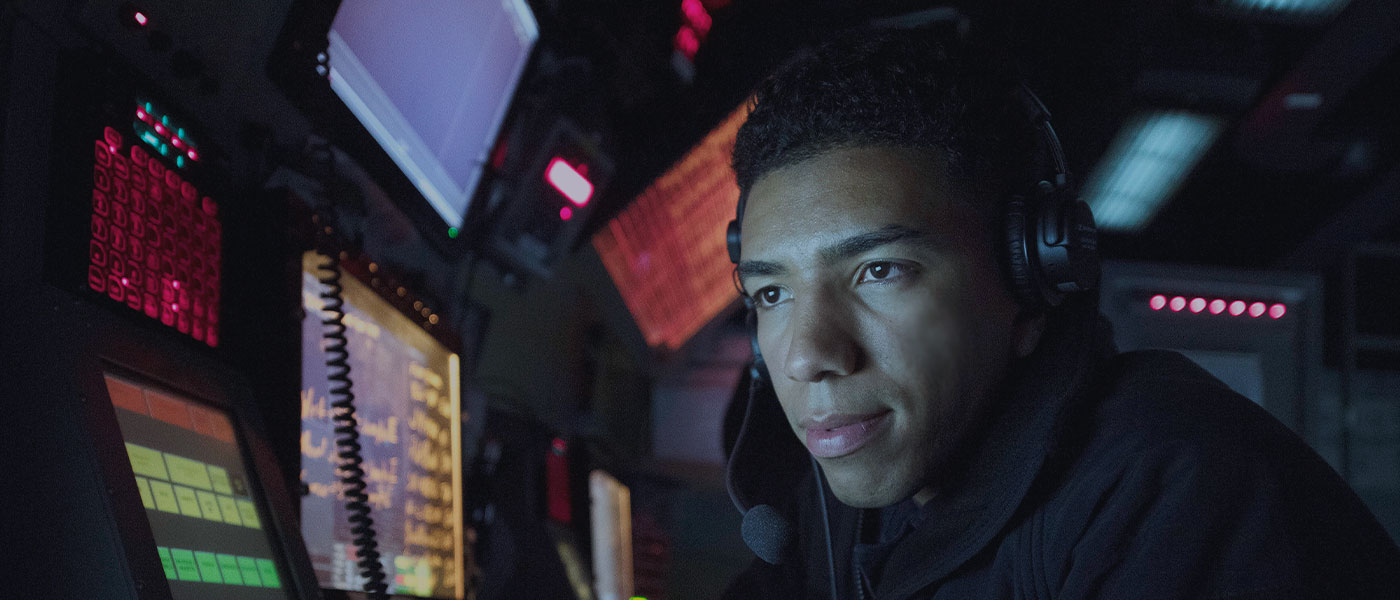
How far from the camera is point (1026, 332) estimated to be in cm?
98

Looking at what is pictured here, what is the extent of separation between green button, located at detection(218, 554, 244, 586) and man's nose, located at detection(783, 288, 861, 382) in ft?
1.62

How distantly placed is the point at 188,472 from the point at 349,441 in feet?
0.69

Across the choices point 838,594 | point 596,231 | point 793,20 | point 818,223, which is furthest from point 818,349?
point 793,20

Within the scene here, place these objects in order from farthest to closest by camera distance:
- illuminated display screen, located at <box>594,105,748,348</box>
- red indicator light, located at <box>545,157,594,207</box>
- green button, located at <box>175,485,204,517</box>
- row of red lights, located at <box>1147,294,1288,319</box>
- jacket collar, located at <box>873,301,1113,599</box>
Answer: row of red lights, located at <box>1147,294,1288,319</box>, illuminated display screen, located at <box>594,105,748,348</box>, red indicator light, located at <box>545,157,594,207</box>, jacket collar, located at <box>873,301,1113,599</box>, green button, located at <box>175,485,204,517</box>

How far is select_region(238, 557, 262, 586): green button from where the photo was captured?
0.76 metres

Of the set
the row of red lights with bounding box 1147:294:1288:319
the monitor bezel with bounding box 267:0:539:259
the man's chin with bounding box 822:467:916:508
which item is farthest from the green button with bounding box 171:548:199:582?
the row of red lights with bounding box 1147:294:1288:319

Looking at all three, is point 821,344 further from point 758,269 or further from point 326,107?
point 326,107

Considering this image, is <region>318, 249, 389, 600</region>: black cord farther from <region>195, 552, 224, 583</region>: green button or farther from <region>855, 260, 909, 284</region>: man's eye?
<region>855, 260, 909, 284</region>: man's eye

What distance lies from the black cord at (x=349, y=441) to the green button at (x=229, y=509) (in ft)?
0.49

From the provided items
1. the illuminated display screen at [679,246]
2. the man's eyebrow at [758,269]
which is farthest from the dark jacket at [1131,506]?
the illuminated display screen at [679,246]

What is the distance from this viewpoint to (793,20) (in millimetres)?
2818

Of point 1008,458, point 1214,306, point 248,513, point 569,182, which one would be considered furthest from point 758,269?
point 1214,306

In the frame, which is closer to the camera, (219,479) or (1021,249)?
(219,479)

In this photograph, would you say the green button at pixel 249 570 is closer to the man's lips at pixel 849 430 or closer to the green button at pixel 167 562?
the green button at pixel 167 562
